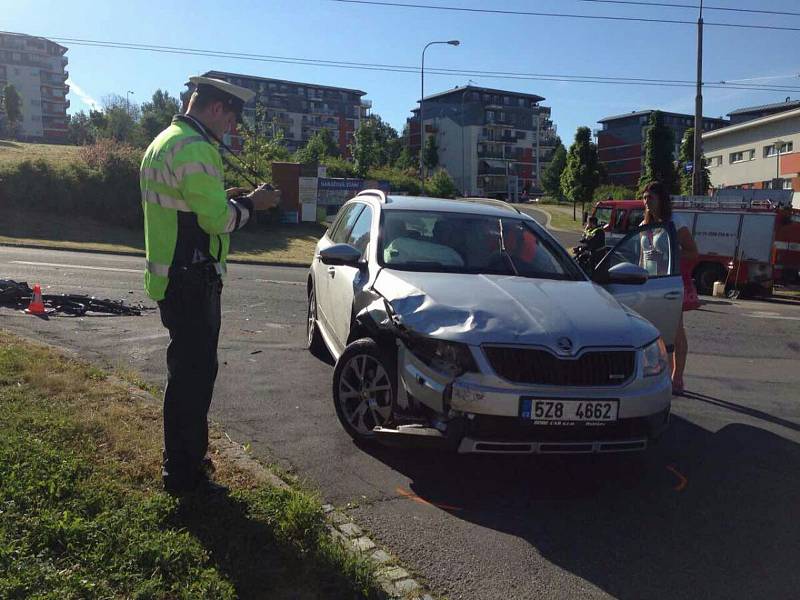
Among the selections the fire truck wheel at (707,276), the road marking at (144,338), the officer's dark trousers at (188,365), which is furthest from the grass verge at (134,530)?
the fire truck wheel at (707,276)

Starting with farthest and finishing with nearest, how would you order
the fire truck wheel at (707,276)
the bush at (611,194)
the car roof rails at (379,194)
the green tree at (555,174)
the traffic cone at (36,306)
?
the green tree at (555,174)
the bush at (611,194)
the fire truck wheel at (707,276)
the traffic cone at (36,306)
the car roof rails at (379,194)

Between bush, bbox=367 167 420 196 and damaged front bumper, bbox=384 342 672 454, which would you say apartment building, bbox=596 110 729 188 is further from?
damaged front bumper, bbox=384 342 672 454

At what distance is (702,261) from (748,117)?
2947 inches

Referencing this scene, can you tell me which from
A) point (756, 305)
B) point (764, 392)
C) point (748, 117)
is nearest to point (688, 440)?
point (764, 392)

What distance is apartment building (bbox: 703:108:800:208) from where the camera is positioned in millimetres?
53906

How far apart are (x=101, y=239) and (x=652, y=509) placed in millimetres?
22425

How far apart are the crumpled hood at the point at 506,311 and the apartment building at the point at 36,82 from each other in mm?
128318

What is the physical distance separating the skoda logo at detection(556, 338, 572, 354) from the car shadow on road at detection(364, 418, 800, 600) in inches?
35.1

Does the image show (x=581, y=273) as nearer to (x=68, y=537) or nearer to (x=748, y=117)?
(x=68, y=537)

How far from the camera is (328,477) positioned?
436 cm

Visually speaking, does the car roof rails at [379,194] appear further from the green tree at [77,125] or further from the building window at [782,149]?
the green tree at [77,125]

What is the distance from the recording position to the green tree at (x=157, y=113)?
79.6m

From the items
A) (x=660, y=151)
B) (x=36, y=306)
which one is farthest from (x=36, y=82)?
(x=36, y=306)

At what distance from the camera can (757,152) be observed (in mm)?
61344
